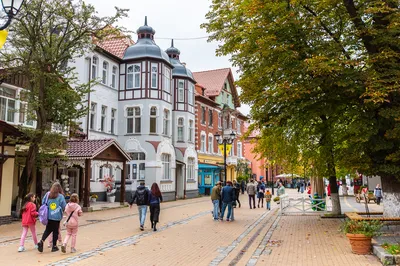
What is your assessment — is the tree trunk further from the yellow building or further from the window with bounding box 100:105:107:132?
the window with bounding box 100:105:107:132

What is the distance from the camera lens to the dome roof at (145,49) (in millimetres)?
29469

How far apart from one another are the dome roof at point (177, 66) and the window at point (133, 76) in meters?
4.54

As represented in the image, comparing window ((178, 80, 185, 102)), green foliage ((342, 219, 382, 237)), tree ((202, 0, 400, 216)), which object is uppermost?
window ((178, 80, 185, 102))

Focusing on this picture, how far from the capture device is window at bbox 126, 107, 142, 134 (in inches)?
1172

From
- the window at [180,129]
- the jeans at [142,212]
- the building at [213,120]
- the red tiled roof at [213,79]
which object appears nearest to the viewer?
the jeans at [142,212]

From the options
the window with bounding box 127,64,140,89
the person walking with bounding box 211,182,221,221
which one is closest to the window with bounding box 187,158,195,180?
the window with bounding box 127,64,140,89

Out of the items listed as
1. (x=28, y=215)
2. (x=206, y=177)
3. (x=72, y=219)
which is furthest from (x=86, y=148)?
(x=206, y=177)

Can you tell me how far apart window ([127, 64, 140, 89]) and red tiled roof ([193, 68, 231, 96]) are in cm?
1449

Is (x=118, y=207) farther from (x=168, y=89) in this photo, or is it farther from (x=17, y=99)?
(x=168, y=89)

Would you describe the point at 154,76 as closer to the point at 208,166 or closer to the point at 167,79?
the point at 167,79

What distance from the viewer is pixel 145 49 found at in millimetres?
29562

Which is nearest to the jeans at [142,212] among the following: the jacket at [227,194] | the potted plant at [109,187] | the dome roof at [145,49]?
the jacket at [227,194]

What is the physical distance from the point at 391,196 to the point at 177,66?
24804 millimetres

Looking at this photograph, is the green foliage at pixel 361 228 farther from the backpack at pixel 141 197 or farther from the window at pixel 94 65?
the window at pixel 94 65
